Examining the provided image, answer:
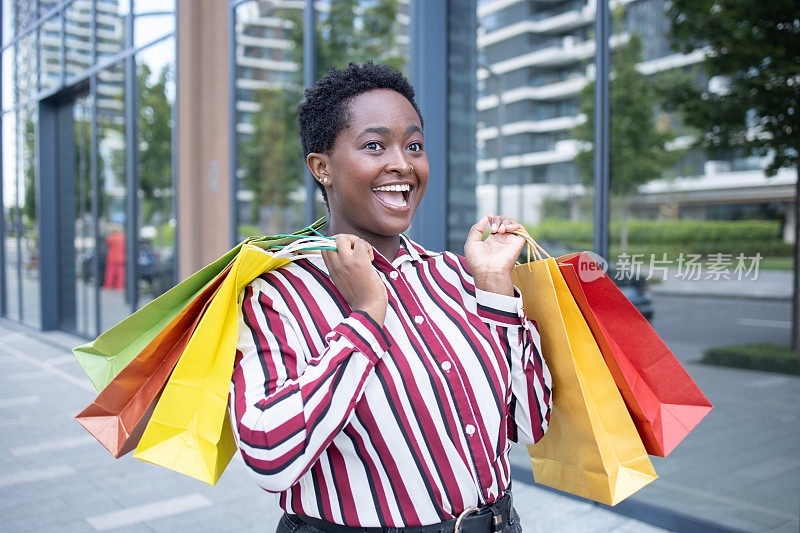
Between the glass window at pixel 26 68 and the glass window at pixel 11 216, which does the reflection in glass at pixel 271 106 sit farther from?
the glass window at pixel 11 216

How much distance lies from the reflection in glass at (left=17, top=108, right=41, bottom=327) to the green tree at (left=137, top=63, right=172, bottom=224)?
3712 millimetres

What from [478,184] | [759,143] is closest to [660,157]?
[759,143]

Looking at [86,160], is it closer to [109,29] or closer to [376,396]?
[109,29]

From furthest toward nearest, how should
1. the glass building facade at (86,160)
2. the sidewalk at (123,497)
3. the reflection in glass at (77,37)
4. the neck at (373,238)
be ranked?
the reflection in glass at (77,37), the glass building facade at (86,160), the sidewalk at (123,497), the neck at (373,238)

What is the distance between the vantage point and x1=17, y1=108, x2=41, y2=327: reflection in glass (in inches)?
443

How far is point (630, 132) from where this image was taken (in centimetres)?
456

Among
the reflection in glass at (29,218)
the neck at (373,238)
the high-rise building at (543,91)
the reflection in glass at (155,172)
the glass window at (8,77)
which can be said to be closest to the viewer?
the neck at (373,238)

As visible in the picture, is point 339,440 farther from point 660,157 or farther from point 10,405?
point 10,405

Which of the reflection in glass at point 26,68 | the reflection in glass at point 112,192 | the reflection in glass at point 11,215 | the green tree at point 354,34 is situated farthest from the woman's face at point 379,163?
the reflection in glass at point 11,215

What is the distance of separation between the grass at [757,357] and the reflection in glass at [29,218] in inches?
409

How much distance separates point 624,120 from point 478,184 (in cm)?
112

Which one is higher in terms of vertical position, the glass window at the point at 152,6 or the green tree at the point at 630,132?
the glass window at the point at 152,6

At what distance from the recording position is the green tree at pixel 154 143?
7934mm

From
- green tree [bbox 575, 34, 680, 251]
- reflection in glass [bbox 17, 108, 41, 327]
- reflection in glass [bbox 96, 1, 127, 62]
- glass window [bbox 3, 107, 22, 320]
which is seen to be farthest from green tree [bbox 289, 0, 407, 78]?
glass window [bbox 3, 107, 22, 320]
